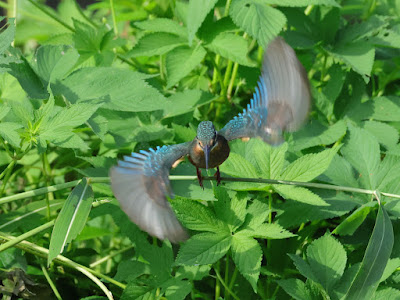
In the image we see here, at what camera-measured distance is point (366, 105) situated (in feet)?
6.12

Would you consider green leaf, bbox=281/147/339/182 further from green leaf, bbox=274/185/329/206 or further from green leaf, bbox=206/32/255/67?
green leaf, bbox=206/32/255/67

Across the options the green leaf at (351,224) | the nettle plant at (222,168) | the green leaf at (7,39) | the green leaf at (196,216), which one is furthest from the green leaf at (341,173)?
Answer: the green leaf at (7,39)

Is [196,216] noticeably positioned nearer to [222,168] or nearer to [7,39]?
[222,168]

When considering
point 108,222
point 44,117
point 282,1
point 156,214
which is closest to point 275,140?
point 156,214

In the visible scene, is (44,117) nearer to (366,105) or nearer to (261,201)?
(261,201)

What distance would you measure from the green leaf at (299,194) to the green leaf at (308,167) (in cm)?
2

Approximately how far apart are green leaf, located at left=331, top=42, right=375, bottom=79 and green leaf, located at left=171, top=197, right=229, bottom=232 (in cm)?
66

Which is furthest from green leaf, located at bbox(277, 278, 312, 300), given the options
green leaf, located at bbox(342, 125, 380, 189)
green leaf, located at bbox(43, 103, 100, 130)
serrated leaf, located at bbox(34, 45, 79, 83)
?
serrated leaf, located at bbox(34, 45, 79, 83)

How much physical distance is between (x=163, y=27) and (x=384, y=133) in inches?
28.9

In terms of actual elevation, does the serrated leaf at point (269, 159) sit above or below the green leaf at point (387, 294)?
above

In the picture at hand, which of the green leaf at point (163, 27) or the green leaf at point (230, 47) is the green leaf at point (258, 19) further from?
the green leaf at point (163, 27)

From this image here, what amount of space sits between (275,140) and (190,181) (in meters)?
0.30

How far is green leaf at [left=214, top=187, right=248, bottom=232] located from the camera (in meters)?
1.40

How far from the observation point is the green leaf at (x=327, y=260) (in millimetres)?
1358
